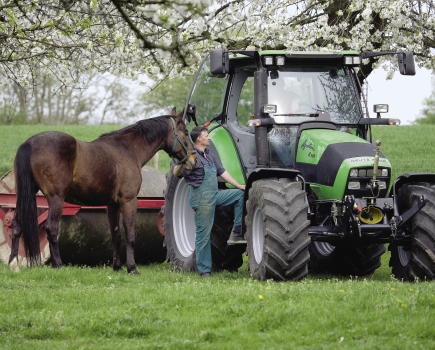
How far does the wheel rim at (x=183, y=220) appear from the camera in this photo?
28.7 feet

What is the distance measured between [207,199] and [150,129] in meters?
1.54

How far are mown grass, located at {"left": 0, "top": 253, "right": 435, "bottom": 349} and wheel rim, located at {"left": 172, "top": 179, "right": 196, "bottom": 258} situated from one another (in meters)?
2.48

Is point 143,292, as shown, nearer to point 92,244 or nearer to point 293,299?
point 293,299

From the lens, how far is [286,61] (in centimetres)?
758

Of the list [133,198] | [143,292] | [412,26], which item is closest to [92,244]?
[133,198]

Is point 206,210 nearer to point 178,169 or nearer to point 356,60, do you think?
point 178,169

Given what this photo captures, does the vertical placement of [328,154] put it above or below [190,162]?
above

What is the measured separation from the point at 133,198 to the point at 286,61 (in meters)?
2.77

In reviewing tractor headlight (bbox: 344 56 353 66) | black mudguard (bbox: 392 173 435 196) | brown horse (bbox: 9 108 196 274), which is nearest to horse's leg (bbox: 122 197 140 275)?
brown horse (bbox: 9 108 196 274)

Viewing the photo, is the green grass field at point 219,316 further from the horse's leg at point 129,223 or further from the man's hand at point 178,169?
the man's hand at point 178,169

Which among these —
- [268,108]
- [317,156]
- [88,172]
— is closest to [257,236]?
[317,156]

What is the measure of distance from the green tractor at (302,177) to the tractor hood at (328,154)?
0.04ft

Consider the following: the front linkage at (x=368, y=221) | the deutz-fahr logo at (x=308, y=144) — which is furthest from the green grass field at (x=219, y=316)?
the deutz-fahr logo at (x=308, y=144)

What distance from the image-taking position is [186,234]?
882 cm
